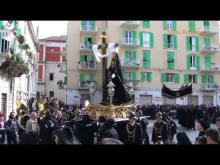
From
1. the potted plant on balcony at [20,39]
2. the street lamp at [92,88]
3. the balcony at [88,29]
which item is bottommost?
the street lamp at [92,88]

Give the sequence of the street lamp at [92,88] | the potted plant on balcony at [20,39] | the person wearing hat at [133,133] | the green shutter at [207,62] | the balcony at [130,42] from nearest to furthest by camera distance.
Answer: the person wearing hat at [133,133] → the potted plant on balcony at [20,39] → the street lamp at [92,88] → the balcony at [130,42] → the green shutter at [207,62]

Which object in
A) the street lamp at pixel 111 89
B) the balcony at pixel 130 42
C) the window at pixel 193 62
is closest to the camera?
the street lamp at pixel 111 89

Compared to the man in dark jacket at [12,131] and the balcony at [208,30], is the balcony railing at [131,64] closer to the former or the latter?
the balcony at [208,30]

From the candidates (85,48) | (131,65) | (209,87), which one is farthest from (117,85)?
(209,87)

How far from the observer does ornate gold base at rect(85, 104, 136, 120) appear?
1123cm

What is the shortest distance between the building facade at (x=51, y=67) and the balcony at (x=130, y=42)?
21.9 m

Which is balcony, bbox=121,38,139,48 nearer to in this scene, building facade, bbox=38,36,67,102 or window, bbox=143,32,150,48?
window, bbox=143,32,150,48

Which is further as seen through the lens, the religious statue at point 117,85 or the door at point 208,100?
the door at point 208,100

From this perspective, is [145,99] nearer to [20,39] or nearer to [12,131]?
[20,39]

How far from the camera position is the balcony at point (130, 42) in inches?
1615

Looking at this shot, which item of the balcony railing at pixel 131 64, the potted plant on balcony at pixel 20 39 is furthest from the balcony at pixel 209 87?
the potted plant on balcony at pixel 20 39

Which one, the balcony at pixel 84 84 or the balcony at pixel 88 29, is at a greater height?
the balcony at pixel 88 29
